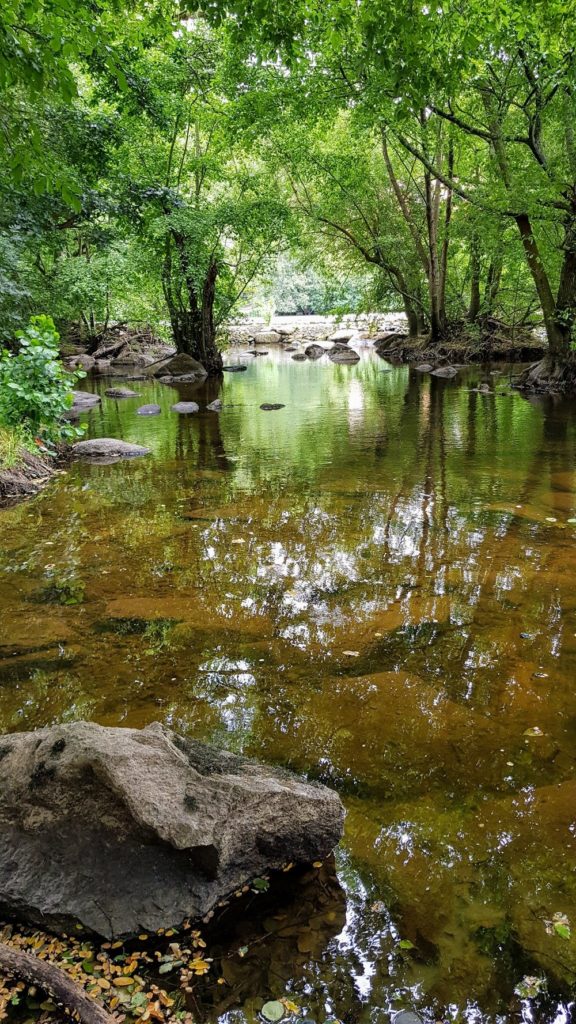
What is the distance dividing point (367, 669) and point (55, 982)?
2.11 meters

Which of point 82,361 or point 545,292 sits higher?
point 545,292

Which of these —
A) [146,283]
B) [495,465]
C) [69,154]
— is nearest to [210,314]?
[146,283]

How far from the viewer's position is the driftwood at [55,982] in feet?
5.27

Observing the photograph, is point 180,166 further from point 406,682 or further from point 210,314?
point 406,682

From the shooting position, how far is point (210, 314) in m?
23.0

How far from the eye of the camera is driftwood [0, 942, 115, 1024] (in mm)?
1606

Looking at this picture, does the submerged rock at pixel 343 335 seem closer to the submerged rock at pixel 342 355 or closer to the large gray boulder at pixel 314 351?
the large gray boulder at pixel 314 351

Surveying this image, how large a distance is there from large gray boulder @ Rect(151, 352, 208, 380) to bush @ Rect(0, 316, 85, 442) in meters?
15.9

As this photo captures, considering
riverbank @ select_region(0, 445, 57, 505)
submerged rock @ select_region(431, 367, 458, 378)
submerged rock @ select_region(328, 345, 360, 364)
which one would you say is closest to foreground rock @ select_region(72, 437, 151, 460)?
riverbank @ select_region(0, 445, 57, 505)

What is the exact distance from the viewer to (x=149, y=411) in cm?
1419

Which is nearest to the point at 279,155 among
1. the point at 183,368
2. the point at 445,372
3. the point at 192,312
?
the point at 192,312

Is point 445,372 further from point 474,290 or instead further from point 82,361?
point 82,361

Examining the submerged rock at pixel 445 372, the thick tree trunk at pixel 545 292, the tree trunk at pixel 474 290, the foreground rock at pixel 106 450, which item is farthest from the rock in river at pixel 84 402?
the tree trunk at pixel 474 290

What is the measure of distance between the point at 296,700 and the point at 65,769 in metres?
1.32
